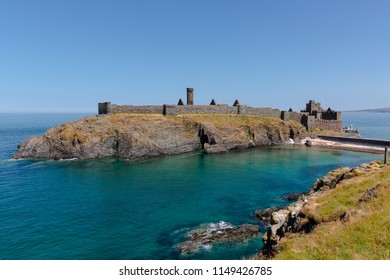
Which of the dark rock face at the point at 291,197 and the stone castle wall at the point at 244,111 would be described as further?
the stone castle wall at the point at 244,111

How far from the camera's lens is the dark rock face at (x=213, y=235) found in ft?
74.7

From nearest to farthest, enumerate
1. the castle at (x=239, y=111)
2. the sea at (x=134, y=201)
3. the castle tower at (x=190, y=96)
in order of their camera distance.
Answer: the sea at (x=134, y=201) < the castle at (x=239, y=111) < the castle tower at (x=190, y=96)

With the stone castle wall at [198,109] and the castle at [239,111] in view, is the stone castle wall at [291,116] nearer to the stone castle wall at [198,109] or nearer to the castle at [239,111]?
the castle at [239,111]

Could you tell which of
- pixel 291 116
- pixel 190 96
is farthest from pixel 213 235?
pixel 291 116

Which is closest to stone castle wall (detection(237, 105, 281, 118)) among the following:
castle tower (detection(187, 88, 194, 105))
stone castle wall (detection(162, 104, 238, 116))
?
stone castle wall (detection(162, 104, 238, 116))

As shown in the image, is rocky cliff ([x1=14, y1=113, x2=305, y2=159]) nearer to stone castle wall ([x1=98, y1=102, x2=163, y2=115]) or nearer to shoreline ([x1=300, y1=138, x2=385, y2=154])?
stone castle wall ([x1=98, y1=102, x2=163, y2=115])

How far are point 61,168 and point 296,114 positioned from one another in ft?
278

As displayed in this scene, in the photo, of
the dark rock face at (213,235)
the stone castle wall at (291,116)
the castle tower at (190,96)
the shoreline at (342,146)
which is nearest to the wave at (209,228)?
the dark rock face at (213,235)

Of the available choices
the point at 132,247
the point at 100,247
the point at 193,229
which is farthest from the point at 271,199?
the point at 100,247

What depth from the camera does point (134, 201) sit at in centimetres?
3422

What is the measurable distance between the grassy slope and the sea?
942 centimetres

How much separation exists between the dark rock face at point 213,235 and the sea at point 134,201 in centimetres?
63

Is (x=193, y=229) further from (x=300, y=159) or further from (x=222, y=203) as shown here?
(x=300, y=159)

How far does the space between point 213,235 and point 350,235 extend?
15.0 meters
